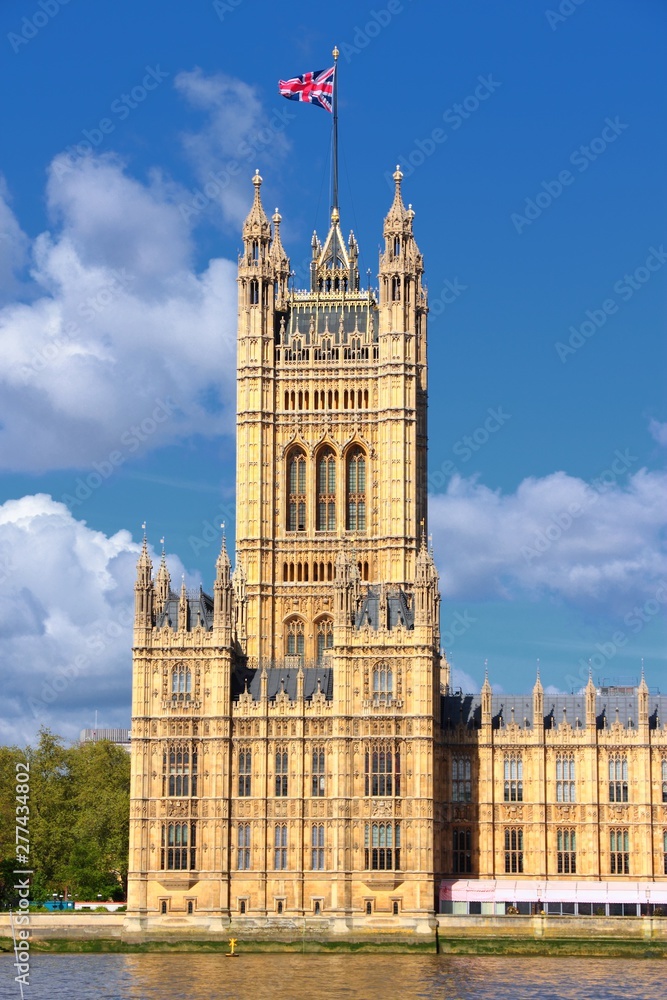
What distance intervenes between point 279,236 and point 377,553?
27.0m

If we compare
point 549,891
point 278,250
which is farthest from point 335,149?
point 549,891

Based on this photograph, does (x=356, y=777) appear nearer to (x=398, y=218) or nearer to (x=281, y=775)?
(x=281, y=775)

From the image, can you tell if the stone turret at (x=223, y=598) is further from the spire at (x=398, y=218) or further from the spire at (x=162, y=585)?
the spire at (x=398, y=218)

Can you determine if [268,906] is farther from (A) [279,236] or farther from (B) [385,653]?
(A) [279,236]

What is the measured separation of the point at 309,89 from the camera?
419 feet

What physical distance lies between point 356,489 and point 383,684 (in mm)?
25706

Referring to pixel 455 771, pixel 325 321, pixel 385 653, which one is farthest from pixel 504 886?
pixel 325 321

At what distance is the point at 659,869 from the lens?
→ 11325cm

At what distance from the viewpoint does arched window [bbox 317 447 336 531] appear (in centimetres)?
13338

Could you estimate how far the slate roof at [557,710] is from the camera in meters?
116

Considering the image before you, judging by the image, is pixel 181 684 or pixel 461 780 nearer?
pixel 181 684

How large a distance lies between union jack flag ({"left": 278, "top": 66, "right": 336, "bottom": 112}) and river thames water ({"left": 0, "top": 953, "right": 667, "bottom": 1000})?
181 ft

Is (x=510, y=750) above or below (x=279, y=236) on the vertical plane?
below

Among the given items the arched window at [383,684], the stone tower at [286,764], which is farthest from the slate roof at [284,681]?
the arched window at [383,684]
